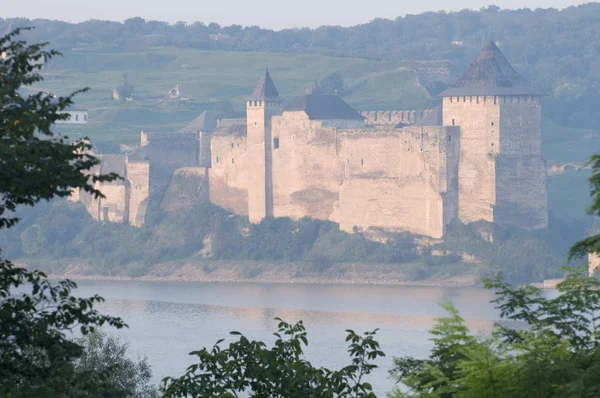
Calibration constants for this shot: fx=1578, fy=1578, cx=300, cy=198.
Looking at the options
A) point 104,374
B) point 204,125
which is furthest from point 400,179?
point 104,374

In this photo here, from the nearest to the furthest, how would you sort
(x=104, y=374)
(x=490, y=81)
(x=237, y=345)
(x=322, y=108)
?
1. (x=237, y=345)
2. (x=104, y=374)
3. (x=490, y=81)
4. (x=322, y=108)

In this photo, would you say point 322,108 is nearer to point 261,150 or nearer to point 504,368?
point 261,150

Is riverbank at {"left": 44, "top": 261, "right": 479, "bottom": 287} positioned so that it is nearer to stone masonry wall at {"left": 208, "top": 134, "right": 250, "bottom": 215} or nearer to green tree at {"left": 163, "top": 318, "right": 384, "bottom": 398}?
stone masonry wall at {"left": 208, "top": 134, "right": 250, "bottom": 215}

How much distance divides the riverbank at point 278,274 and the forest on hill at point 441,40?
20152 mm

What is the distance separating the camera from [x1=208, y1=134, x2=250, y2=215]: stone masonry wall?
132 feet

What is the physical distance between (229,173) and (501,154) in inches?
339

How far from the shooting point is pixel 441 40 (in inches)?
3462

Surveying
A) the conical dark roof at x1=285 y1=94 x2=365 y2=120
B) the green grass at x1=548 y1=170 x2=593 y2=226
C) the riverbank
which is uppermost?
the conical dark roof at x1=285 y1=94 x2=365 y2=120

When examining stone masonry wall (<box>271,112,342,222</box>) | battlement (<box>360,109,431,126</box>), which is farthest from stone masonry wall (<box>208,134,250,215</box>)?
battlement (<box>360,109,431,126</box>)

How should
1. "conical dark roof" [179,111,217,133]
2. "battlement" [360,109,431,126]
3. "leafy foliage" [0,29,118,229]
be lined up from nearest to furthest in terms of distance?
"leafy foliage" [0,29,118,229]
"battlement" [360,109,431,126]
"conical dark roof" [179,111,217,133]

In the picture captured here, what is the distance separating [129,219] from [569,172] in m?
12.6

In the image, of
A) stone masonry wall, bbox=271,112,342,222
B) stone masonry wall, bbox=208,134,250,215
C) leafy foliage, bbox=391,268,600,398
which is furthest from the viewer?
stone masonry wall, bbox=208,134,250,215

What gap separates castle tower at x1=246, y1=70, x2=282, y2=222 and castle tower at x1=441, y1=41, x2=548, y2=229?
553 cm

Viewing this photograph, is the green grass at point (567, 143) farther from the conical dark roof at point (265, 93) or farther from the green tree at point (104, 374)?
the green tree at point (104, 374)
